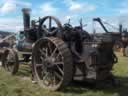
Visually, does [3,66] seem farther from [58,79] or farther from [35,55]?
[58,79]

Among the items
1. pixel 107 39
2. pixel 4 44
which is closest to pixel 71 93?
pixel 107 39

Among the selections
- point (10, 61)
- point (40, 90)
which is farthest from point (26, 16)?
point (40, 90)

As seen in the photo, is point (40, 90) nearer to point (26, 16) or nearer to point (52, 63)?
point (52, 63)

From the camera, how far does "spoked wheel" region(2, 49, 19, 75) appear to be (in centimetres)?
1048

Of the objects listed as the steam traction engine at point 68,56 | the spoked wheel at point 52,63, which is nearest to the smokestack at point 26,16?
the steam traction engine at point 68,56

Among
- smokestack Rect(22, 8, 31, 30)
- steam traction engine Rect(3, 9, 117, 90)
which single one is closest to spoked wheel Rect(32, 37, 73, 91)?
steam traction engine Rect(3, 9, 117, 90)

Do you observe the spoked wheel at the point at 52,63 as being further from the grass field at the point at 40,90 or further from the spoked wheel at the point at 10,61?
the spoked wheel at the point at 10,61

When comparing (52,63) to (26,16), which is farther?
(26,16)

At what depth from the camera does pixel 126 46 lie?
75.5 ft

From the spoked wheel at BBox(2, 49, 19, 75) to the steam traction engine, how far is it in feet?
5.36

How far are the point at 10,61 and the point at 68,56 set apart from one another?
368 cm

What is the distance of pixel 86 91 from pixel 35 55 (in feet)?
6.30

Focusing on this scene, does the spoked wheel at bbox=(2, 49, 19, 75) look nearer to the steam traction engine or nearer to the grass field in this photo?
the grass field

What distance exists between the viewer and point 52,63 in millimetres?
8219
